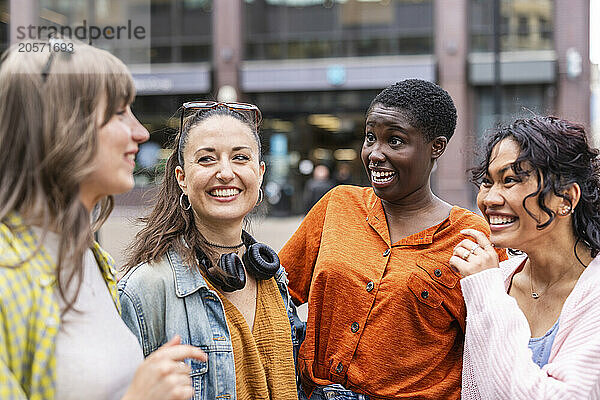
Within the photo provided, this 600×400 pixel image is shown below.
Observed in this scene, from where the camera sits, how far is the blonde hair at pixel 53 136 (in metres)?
1.51

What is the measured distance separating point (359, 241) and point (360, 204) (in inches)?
9.5

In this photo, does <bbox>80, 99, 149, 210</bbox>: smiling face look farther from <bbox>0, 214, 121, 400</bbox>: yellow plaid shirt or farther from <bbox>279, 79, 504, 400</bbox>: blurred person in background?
<bbox>279, 79, 504, 400</bbox>: blurred person in background

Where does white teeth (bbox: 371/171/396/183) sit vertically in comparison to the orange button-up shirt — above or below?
above

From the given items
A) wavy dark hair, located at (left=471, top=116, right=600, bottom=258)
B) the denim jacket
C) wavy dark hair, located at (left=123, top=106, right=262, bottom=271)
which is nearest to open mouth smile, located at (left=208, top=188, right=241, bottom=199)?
wavy dark hair, located at (left=123, top=106, right=262, bottom=271)

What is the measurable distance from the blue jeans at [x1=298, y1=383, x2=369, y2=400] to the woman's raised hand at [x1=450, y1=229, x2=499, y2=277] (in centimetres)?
72

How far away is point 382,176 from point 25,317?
169cm

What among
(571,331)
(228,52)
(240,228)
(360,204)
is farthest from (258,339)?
(228,52)

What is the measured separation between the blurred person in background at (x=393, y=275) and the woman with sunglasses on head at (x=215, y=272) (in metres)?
0.21

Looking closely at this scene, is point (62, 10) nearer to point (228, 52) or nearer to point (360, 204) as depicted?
point (360, 204)

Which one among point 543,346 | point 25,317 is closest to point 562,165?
point 543,346

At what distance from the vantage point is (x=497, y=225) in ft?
7.69

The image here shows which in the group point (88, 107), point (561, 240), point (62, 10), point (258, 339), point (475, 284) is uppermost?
point (62, 10)

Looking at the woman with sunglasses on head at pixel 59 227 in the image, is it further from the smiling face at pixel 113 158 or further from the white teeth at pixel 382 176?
the white teeth at pixel 382 176

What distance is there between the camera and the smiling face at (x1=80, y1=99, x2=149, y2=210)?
1644 millimetres
